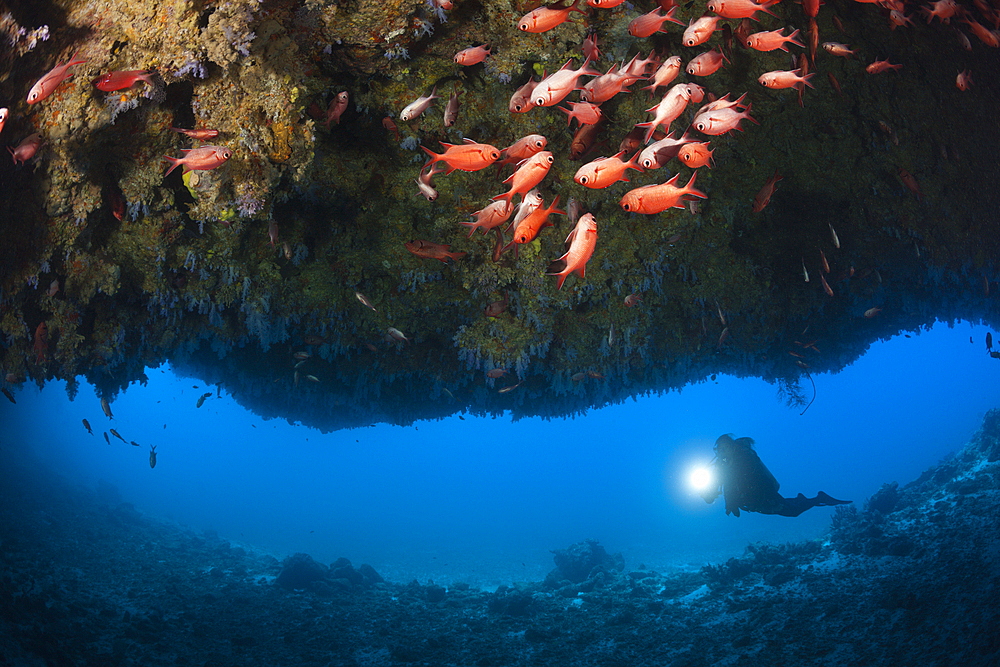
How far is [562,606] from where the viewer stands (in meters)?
16.3

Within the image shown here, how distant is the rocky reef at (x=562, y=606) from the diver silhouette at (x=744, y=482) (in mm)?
2405

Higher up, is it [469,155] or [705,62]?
[705,62]

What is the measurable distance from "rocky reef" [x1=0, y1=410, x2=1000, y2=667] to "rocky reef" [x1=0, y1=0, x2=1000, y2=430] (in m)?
6.55

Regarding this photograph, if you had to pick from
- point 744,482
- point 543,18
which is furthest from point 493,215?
point 744,482

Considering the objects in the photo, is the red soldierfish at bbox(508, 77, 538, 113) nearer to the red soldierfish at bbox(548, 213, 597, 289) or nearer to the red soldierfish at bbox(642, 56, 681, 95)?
the red soldierfish at bbox(642, 56, 681, 95)

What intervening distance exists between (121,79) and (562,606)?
1927 centimetres

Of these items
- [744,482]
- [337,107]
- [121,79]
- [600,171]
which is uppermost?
[337,107]

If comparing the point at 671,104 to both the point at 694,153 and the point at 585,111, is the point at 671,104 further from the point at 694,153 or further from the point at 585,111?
the point at 585,111

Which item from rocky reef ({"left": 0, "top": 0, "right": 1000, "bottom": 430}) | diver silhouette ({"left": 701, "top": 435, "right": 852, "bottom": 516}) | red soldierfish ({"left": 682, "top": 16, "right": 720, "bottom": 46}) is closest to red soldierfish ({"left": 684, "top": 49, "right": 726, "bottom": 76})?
red soldierfish ({"left": 682, "top": 16, "right": 720, "bottom": 46})

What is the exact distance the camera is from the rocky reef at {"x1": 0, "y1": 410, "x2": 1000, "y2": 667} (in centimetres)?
965

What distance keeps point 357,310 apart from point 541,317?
12.2ft

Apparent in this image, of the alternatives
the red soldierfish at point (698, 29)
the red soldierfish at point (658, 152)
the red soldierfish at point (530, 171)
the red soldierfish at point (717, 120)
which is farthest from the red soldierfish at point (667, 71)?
the red soldierfish at point (530, 171)

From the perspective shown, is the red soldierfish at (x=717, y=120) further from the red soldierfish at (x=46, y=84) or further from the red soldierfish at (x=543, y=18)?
the red soldierfish at (x=46, y=84)

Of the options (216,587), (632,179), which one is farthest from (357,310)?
(216,587)
